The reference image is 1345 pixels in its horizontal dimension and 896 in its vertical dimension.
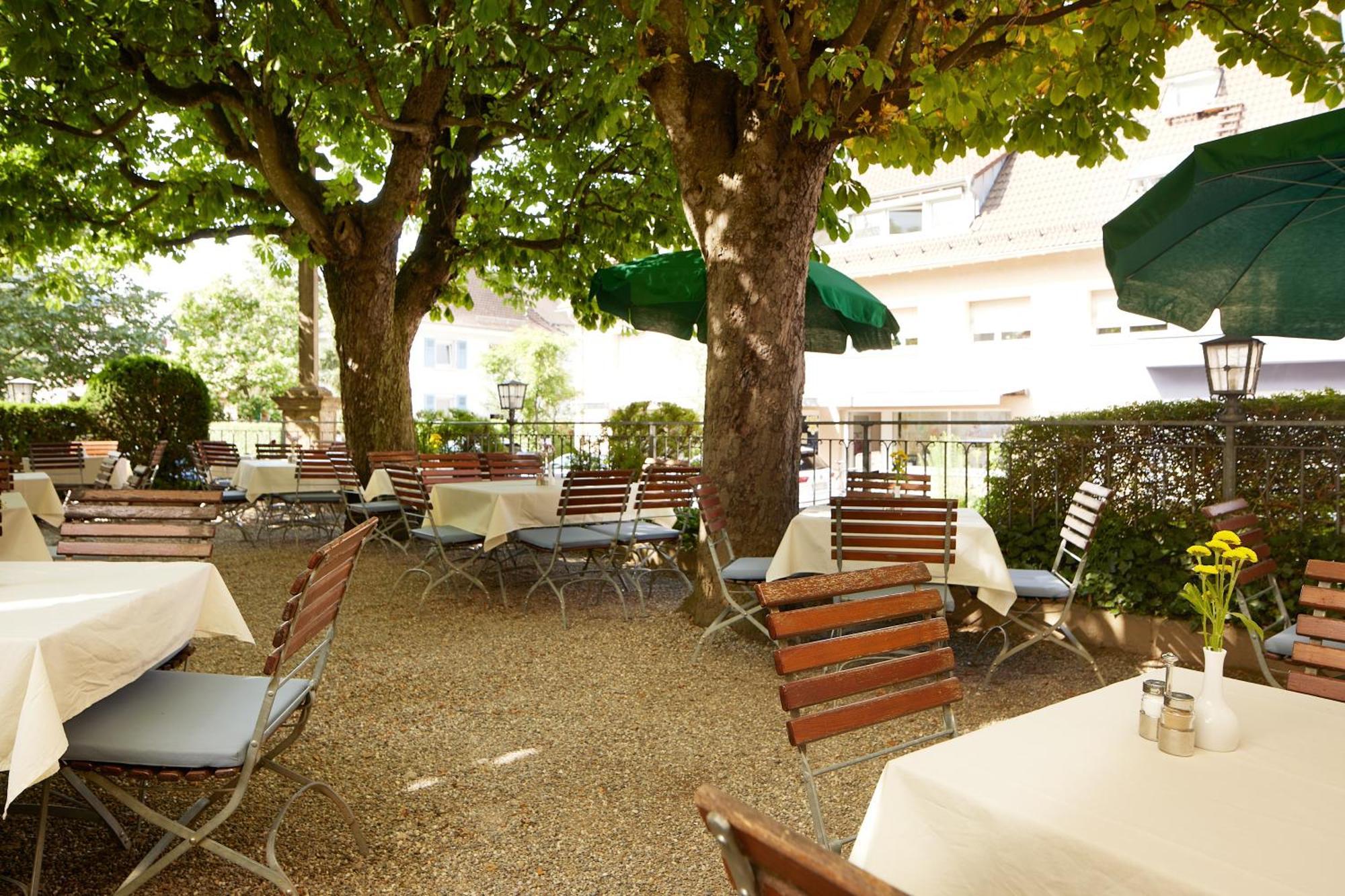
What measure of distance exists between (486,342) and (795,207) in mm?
35953

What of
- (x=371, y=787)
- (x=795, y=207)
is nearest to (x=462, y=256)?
(x=795, y=207)

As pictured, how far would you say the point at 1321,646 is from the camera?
2.45 m

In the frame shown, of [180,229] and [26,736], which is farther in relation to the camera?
[180,229]

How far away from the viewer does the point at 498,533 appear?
6.58 metres

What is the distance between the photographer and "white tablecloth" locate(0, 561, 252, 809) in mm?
2105

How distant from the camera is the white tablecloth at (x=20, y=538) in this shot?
5348 mm

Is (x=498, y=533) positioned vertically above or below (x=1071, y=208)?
below

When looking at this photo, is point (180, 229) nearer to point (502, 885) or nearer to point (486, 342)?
point (502, 885)

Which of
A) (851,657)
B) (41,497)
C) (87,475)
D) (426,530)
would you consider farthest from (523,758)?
(87,475)

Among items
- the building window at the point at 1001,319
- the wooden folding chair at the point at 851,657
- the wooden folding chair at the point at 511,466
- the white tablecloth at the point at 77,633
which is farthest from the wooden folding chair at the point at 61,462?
the building window at the point at 1001,319

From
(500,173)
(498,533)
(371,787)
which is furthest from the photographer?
(500,173)

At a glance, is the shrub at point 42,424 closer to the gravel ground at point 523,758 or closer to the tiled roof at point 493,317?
the gravel ground at point 523,758

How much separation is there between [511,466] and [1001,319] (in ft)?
50.3

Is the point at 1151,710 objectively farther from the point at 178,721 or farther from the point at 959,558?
the point at 959,558
